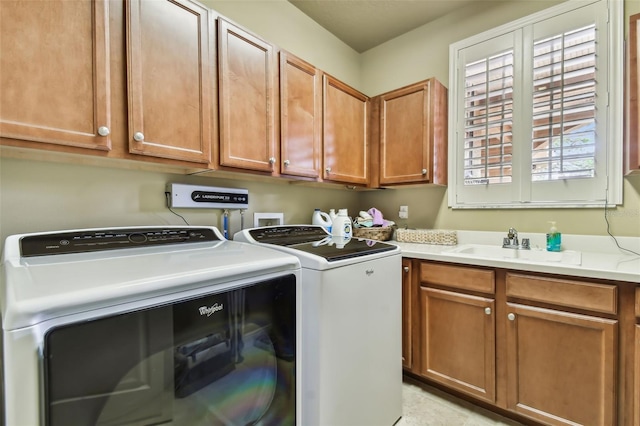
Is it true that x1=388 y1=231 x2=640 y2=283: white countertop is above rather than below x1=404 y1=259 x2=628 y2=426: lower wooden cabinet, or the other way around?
above

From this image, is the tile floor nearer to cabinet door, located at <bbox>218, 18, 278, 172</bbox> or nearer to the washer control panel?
the washer control panel

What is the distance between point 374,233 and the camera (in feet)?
7.73

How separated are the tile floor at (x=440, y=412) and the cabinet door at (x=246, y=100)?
1650mm

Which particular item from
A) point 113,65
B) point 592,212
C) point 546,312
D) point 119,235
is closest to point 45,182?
point 119,235

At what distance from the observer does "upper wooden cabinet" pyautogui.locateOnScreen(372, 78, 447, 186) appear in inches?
84.7

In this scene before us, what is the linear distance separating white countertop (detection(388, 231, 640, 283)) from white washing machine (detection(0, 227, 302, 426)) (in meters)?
1.08

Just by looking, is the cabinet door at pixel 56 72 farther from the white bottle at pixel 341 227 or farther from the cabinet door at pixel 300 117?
the white bottle at pixel 341 227

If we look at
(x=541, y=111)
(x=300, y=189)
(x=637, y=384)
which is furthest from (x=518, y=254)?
(x=300, y=189)

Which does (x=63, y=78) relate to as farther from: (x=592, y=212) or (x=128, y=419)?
(x=592, y=212)

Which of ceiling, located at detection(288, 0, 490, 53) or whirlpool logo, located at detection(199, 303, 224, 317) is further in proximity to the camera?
ceiling, located at detection(288, 0, 490, 53)

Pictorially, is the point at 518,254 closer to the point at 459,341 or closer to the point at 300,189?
the point at 459,341

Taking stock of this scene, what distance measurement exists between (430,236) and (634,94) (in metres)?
1.32

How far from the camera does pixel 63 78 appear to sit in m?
1.02

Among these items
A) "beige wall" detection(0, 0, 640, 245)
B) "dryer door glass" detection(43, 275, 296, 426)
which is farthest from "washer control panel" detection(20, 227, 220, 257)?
"dryer door glass" detection(43, 275, 296, 426)
